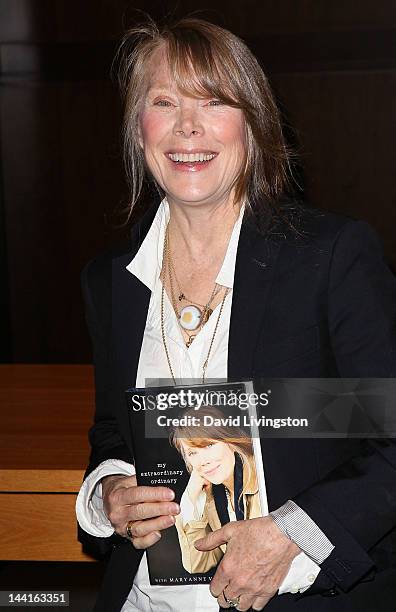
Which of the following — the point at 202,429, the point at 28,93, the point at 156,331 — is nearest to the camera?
the point at 202,429

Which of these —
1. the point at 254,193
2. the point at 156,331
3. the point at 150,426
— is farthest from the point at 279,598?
the point at 254,193

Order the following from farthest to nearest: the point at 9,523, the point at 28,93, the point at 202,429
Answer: the point at 28,93 → the point at 9,523 → the point at 202,429

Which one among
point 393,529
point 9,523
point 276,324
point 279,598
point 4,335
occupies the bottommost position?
point 4,335

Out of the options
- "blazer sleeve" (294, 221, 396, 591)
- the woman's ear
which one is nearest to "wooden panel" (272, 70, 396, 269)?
the woman's ear

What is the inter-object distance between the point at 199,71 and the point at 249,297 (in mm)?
374

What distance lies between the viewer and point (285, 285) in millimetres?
1403

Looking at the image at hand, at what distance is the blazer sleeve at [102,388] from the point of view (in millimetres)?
1536

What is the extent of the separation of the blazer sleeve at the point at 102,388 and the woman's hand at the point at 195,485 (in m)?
0.21

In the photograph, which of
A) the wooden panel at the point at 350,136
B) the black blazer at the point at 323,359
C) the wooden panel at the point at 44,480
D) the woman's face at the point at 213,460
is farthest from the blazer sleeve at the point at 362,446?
the wooden panel at the point at 350,136

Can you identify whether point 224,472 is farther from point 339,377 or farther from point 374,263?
point 374,263

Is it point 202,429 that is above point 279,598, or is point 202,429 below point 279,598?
above

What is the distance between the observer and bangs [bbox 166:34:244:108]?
4.69 ft

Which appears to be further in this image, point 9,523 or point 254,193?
point 9,523

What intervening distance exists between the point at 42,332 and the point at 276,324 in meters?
3.01
